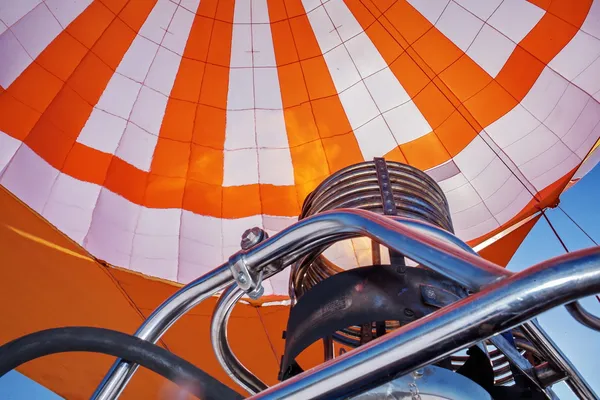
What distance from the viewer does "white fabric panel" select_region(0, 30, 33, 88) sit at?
138 inches

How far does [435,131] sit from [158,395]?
2237mm

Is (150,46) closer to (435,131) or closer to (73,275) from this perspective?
(73,275)

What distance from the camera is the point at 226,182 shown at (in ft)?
11.9

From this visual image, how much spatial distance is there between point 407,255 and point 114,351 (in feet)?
1.22

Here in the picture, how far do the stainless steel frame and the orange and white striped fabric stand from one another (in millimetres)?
2679

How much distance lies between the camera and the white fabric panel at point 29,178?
3.46 meters

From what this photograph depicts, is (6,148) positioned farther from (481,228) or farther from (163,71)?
(481,228)

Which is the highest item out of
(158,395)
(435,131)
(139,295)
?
(435,131)

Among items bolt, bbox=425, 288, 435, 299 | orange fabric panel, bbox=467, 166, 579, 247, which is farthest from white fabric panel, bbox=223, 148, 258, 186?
bolt, bbox=425, 288, 435, 299

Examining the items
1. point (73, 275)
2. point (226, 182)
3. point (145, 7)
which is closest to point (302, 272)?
point (226, 182)

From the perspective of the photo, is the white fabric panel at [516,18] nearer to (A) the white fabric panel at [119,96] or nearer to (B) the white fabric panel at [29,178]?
(A) the white fabric panel at [119,96]

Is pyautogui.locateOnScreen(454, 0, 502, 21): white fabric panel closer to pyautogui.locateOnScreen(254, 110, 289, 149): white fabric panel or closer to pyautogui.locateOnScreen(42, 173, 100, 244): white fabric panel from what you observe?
pyautogui.locateOnScreen(254, 110, 289, 149): white fabric panel

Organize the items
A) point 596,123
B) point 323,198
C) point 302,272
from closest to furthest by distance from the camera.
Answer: point 302,272 → point 323,198 → point 596,123

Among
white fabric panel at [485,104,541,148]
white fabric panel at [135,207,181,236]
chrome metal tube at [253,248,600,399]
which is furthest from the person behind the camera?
white fabric panel at [135,207,181,236]
